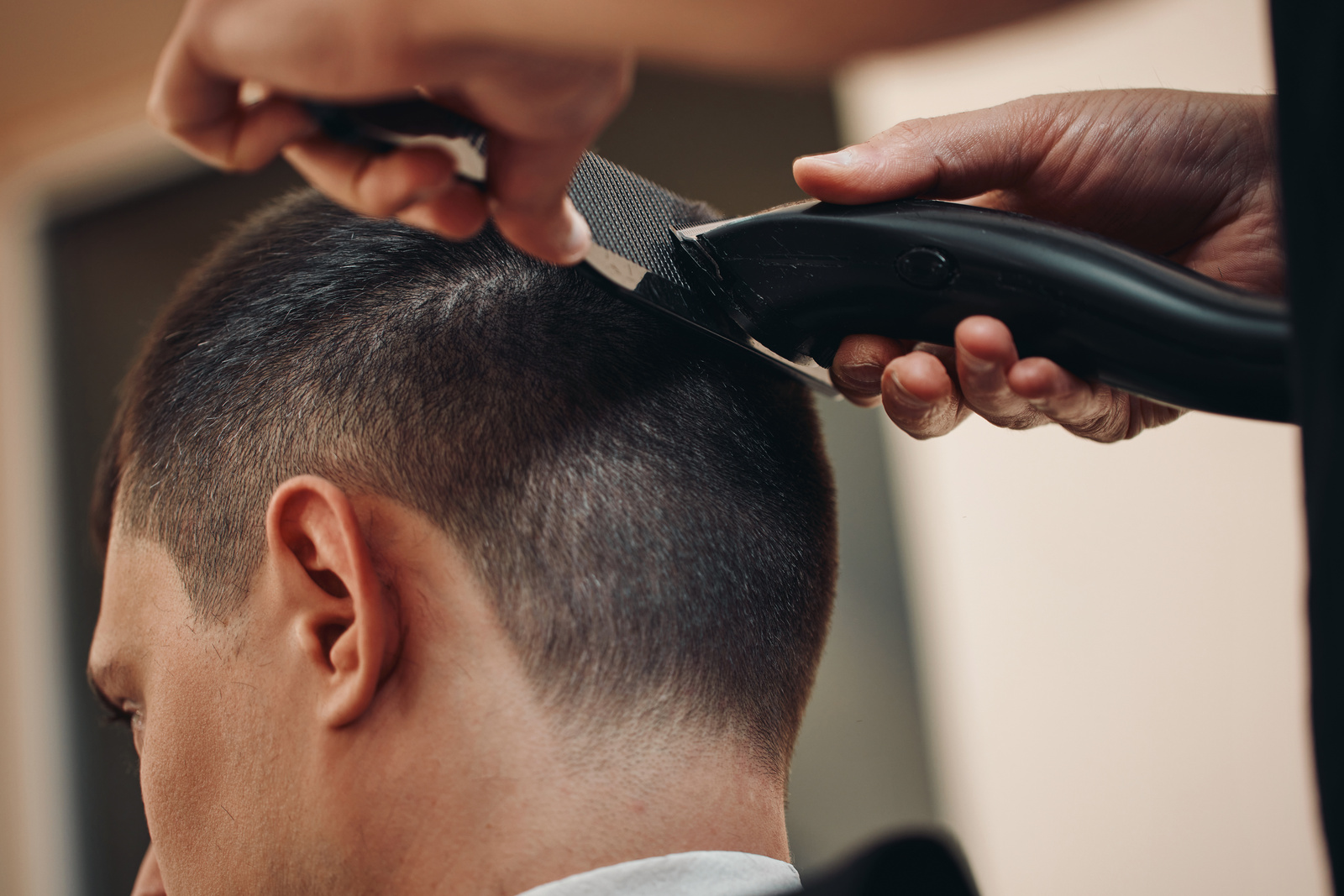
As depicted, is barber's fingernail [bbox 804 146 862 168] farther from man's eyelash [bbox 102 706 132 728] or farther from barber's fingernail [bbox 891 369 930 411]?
man's eyelash [bbox 102 706 132 728]

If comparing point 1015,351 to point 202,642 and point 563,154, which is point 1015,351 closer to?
point 563,154

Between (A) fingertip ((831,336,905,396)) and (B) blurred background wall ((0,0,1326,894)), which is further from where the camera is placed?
(B) blurred background wall ((0,0,1326,894))

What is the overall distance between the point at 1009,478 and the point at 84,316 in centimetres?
213

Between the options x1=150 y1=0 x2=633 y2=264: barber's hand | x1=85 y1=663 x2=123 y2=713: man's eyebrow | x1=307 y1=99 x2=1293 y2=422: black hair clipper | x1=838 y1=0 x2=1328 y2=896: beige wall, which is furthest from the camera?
x1=838 y1=0 x2=1328 y2=896: beige wall

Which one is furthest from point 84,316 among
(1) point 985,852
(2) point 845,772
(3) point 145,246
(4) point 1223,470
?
(4) point 1223,470

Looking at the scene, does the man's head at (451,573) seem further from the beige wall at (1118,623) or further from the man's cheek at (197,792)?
the beige wall at (1118,623)

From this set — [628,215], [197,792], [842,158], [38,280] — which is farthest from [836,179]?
[38,280]

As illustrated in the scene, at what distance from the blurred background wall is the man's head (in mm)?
688

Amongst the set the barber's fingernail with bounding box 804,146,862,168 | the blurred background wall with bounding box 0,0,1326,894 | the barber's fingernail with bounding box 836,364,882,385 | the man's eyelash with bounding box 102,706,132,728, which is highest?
the barber's fingernail with bounding box 804,146,862,168

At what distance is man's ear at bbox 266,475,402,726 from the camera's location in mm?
529

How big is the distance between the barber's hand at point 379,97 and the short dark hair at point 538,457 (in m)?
0.14

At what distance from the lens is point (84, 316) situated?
2.31 metres

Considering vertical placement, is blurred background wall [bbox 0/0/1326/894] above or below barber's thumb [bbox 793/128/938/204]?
below

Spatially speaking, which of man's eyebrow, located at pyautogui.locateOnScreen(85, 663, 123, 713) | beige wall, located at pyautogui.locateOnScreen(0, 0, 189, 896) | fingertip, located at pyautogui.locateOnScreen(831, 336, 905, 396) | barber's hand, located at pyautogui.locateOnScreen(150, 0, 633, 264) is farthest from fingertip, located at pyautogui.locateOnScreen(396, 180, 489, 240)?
beige wall, located at pyautogui.locateOnScreen(0, 0, 189, 896)
